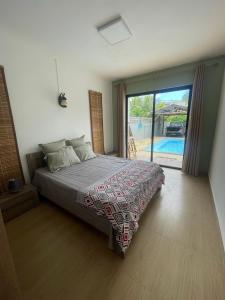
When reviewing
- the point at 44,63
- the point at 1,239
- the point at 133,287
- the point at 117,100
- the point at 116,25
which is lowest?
the point at 133,287

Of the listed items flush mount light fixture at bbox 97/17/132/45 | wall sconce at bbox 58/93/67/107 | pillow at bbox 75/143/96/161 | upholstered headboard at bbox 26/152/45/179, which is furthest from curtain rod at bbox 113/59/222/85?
upholstered headboard at bbox 26/152/45/179

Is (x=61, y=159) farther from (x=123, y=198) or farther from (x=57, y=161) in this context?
(x=123, y=198)

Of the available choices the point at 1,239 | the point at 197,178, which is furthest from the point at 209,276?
the point at 197,178

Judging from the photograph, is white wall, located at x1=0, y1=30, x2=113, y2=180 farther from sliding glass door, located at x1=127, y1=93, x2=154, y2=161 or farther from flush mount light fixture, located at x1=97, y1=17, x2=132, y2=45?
sliding glass door, located at x1=127, y1=93, x2=154, y2=161

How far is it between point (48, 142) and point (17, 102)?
851 millimetres

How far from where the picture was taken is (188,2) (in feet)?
4.90

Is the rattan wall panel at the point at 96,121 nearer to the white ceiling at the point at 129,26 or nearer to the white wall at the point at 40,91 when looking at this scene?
the white wall at the point at 40,91

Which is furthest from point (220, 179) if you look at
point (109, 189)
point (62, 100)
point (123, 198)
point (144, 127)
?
point (62, 100)

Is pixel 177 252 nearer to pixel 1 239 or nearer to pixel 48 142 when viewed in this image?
pixel 1 239

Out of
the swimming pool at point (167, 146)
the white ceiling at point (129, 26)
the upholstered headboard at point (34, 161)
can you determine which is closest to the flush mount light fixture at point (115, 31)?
the white ceiling at point (129, 26)

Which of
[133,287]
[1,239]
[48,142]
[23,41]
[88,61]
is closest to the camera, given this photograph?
[1,239]

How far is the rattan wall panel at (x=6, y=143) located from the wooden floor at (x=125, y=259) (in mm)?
697

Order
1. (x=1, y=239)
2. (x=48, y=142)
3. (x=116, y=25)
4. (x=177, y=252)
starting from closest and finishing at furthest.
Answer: (x=1, y=239) < (x=177, y=252) < (x=116, y=25) < (x=48, y=142)

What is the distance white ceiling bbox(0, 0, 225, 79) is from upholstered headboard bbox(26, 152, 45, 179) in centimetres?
188
